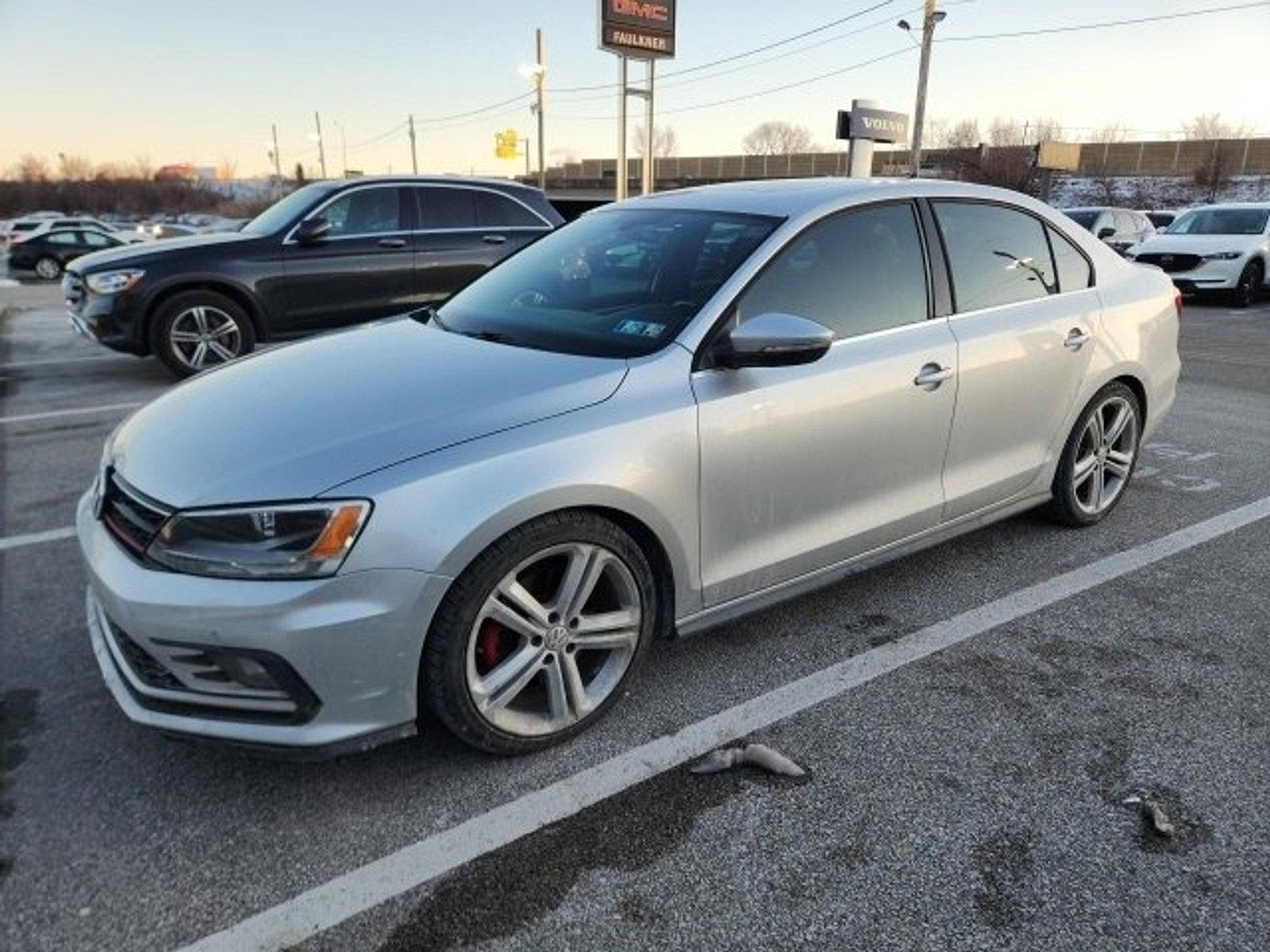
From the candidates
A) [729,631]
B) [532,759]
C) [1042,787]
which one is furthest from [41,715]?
[1042,787]

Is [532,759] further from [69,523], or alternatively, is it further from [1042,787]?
[69,523]

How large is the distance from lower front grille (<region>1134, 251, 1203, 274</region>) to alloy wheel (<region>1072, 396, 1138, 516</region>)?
12019mm

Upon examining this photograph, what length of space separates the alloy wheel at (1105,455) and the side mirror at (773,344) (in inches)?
79.4

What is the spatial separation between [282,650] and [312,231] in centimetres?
639

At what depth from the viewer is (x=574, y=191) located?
75500 millimetres

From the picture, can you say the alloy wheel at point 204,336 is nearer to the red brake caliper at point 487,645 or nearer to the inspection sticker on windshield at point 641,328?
the inspection sticker on windshield at point 641,328

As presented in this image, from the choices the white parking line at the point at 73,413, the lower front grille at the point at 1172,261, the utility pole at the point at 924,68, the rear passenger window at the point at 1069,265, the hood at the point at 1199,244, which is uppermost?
the utility pole at the point at 924,68

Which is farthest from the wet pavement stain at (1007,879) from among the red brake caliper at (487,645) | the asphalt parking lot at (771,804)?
the red brake caliper at (487,645)

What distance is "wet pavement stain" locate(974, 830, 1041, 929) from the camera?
2084mm

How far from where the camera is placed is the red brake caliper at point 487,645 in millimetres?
2539

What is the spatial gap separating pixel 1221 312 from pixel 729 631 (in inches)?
554

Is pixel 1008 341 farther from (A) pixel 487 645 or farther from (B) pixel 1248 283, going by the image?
(B) pixel 1248 283

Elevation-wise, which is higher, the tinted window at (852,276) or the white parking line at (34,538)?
the tinted window at (852,276)

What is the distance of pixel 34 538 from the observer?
425 centimetres
